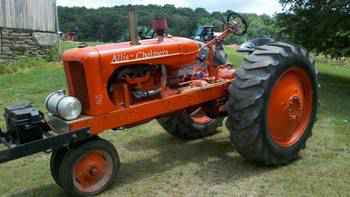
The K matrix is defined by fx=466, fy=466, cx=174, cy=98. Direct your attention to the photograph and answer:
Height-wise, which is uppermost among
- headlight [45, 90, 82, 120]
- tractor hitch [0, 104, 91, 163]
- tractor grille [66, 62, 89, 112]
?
tractor grille [66, 62, 89, 112]

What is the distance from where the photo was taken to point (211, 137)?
20.3 ft

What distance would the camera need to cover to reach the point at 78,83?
169 inches

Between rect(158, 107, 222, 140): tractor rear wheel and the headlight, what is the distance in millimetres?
1896

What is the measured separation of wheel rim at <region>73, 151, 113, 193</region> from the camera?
4137 mm

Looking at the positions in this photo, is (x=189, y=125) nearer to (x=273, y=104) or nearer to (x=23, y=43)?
(x=273, y=104)

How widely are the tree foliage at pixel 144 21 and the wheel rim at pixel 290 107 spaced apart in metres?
1.20

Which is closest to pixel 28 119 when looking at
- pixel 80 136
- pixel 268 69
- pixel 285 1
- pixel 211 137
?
pixel 80 136

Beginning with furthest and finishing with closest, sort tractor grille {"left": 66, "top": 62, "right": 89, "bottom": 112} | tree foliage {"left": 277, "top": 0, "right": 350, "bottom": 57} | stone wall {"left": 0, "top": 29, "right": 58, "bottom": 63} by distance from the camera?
stone wall {"left": 0, "top": 29, "right": 58, "bottom": 63} < tree foliage {"left": 277, "top": 0, "right": 350, "bottom": 57} < tractor grille {"left": 66, "top": 62, "right": 89, "bottom": 112}

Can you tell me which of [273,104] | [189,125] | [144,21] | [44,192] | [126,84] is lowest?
[44,192]

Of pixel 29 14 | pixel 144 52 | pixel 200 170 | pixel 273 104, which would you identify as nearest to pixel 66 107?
pixel 144 52

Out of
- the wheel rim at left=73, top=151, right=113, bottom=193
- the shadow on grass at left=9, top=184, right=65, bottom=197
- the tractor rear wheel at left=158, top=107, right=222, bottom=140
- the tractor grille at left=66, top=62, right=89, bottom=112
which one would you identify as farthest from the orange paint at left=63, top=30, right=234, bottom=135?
the tractor rear wheel at left=158, top=107, right=222, bottom=140

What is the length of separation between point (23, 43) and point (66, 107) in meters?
11.4

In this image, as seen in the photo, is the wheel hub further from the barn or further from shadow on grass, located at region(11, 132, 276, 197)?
the barn

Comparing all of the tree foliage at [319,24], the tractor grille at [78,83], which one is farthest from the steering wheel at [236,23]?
the tree foliage at [319,24]
